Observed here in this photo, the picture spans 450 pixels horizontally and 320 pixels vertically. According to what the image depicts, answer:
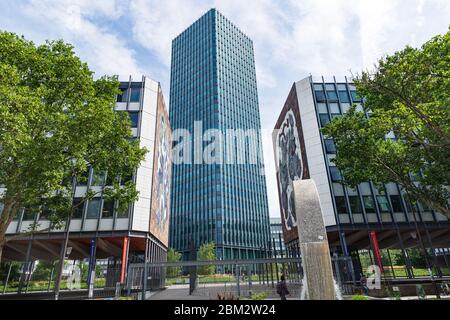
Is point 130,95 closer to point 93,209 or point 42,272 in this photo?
point 93,209

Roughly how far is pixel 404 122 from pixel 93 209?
90.9ft

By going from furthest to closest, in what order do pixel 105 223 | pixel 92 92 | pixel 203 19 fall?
pixel 203 19 < pixel 105 223 < pixel 92 92

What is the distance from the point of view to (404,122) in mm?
16125

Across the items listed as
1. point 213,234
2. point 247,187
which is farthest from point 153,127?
point 247,187

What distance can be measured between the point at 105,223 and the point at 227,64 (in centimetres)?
9875

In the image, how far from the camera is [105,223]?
87.5ft

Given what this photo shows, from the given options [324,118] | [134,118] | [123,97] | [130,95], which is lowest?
[134,118]

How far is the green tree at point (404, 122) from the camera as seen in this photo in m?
14.4

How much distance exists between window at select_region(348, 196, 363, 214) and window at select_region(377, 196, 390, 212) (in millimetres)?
2365

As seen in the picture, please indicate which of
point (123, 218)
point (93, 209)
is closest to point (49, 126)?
point (123, 218)

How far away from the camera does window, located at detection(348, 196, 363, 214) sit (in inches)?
1161

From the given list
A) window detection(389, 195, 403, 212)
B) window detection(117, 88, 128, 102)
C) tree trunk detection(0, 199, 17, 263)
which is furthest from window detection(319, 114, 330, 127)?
tree trunk detection(0, 199, 17, 263)
